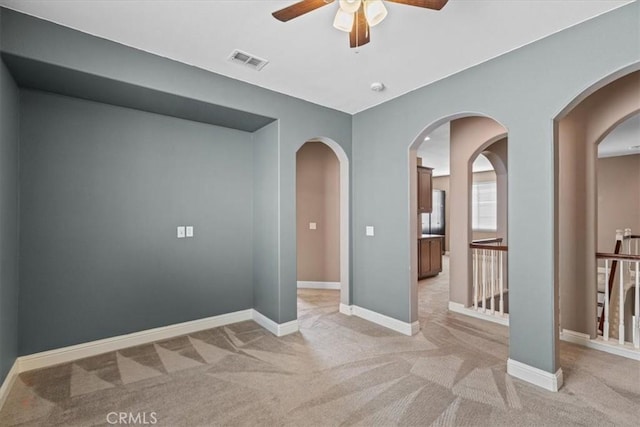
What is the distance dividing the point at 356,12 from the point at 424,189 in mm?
4823

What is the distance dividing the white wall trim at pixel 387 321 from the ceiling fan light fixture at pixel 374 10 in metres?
2.96

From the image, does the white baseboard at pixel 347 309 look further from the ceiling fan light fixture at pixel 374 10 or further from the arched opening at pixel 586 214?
the ceiling fan light fixture at pixel 374 10

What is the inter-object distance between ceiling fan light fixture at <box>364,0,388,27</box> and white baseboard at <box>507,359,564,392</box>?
2791mm

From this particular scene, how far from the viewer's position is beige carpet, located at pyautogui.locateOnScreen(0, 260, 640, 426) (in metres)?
2.04

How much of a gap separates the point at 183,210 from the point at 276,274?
4.17 ft

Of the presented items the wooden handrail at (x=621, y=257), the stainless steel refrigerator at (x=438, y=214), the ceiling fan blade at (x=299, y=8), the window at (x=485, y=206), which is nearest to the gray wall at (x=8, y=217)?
the ceiling fan blade at (x=299, y=8)

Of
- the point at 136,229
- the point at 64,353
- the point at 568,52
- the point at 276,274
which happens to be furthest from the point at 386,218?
the point at 64,353

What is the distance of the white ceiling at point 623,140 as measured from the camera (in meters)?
4.88

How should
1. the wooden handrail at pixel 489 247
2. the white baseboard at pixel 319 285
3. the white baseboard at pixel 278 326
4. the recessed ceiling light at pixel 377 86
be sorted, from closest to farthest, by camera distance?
the recessed ceiling light at pixel 377 86, the white baseboard at pixel 278 326, the wooden handrail at pixel 489 247, the white baseboard at pixel 319 285

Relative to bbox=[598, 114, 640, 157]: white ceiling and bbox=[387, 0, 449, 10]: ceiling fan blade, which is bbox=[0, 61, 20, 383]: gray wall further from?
bbox=[598, 114, 640, 157]: white ceiling

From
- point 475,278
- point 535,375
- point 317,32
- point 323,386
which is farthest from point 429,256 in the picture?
point 317,32

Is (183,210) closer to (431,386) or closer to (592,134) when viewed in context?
(431,386)

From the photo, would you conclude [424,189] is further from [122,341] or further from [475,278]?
[122,341]

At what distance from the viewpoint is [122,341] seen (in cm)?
304
